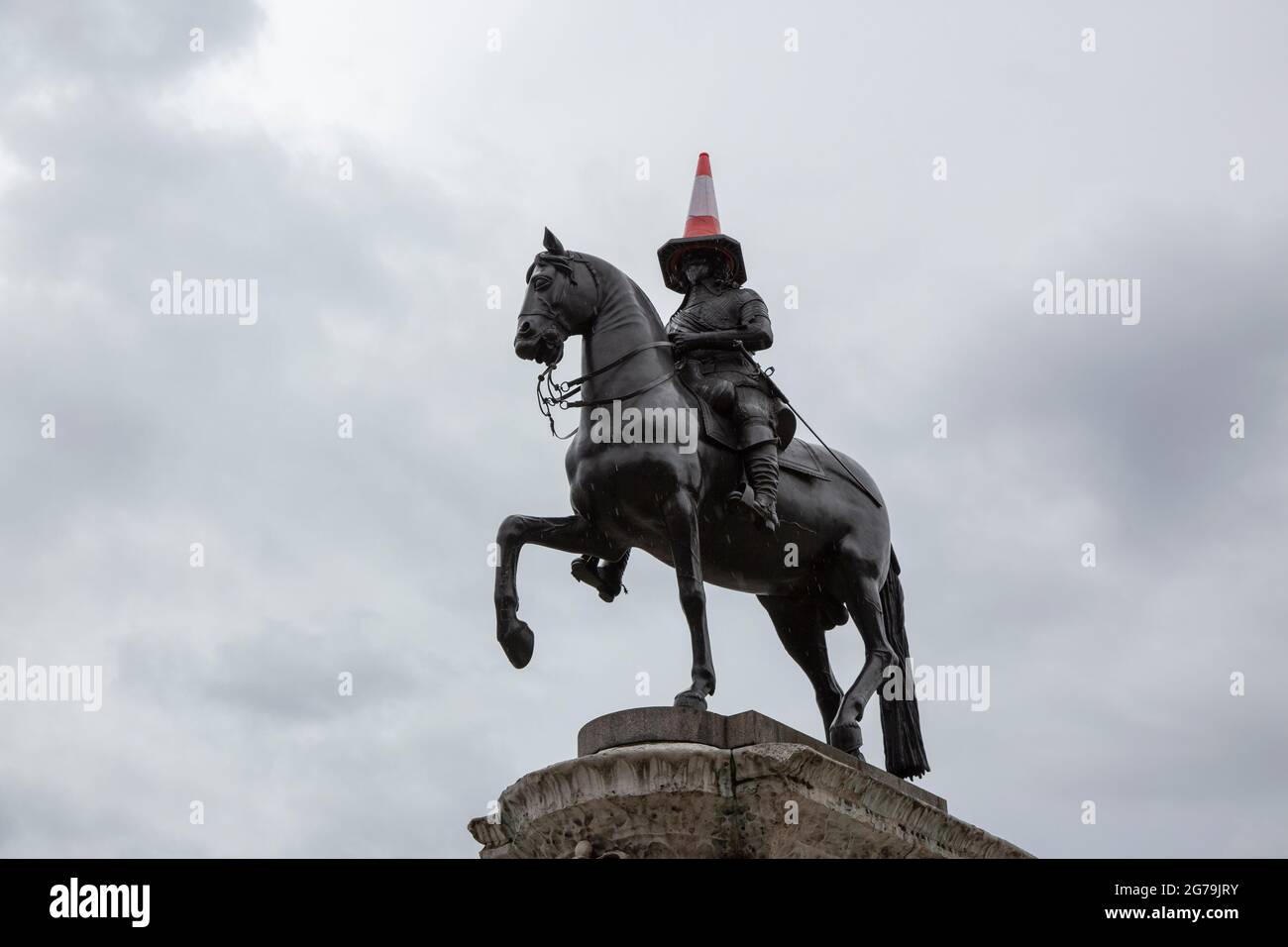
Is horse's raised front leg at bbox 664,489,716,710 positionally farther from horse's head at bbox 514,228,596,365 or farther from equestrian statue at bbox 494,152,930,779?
horse's head at bbox 514,228,596,365

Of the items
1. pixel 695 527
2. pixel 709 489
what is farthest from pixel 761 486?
pixel 695 527

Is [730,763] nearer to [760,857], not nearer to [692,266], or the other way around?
[760,857]

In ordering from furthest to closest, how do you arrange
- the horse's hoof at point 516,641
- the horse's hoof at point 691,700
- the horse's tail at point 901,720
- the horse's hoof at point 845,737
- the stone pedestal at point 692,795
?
the horse's tail at point 901,720 < the horse's hoof at point 845,737 < the horse's hoof at point 516,641 < the horse's hoof at point 691,700 < the stone pedestal at point 692,795

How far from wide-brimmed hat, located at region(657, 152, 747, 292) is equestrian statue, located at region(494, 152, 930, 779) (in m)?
0.01

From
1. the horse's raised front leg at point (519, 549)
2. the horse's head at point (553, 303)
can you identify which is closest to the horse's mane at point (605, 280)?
the horse's head at point (553, 303)

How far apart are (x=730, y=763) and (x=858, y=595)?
9.09 ft

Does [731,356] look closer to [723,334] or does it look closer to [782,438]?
[723,334]

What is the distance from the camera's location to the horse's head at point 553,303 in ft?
36.7

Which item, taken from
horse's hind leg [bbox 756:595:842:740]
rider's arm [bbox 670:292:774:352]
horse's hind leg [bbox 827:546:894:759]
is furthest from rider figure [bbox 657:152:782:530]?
horse's hind leg [bbox 756:595:842:740]

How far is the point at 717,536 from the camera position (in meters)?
11.3

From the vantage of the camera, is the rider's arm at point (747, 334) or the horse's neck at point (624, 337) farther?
the rider's arm at point (747, 334)

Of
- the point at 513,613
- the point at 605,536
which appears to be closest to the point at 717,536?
the point at 605,536

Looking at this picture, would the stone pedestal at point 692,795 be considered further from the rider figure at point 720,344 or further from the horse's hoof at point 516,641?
the rider figure at point 720,344

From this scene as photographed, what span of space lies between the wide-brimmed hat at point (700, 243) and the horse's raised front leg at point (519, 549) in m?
2.36
